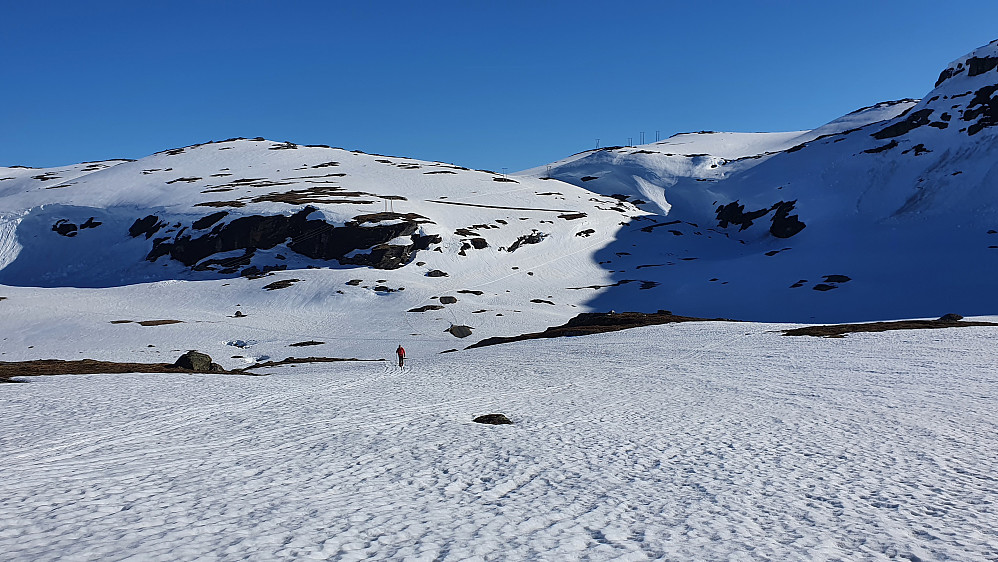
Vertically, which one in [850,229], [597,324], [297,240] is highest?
[297,240]

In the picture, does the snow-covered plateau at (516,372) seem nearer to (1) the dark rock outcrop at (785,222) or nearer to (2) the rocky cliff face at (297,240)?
(2) the rocky cliff face at (297,240)

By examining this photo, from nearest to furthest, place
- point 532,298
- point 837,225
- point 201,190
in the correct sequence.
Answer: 1. point 532,298
2. point 837,225
3. point 201,190

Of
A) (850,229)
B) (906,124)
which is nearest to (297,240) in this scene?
(850,229)

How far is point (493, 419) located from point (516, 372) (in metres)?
11.3

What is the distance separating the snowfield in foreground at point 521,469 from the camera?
794cm

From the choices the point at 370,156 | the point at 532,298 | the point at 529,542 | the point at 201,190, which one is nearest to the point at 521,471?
the point at 529,542

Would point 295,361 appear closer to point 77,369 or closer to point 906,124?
point 77,369

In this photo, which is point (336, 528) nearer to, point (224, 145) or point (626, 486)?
point (626, 486)

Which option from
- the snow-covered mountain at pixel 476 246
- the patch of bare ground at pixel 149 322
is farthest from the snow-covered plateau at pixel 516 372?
the snow-covered mountain at pixel 476 246

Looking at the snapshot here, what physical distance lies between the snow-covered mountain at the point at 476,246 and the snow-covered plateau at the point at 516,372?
53 centimetres

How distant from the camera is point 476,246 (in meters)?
85.7

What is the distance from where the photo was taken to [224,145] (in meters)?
150

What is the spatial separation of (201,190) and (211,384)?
92665mm

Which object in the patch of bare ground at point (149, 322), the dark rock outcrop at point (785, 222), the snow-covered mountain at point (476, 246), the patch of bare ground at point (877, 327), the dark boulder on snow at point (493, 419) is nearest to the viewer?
the dark boulder on snow at point (493, 419)
